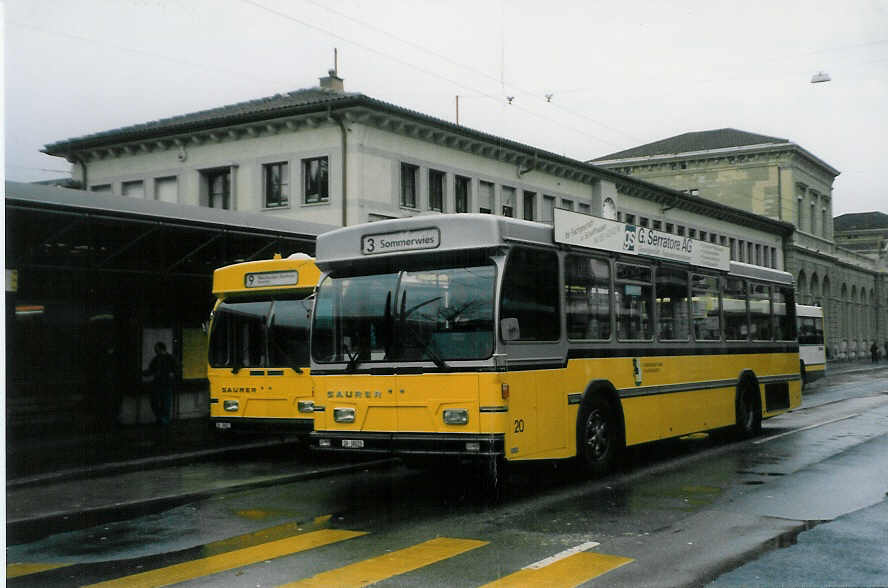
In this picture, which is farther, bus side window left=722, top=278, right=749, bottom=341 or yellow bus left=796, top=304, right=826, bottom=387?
yellow bus left=796, top=304, right=826, bottom=387

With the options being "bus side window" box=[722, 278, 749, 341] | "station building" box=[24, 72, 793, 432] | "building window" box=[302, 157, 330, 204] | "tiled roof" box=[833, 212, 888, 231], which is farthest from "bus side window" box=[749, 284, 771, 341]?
"tiled roof" box=[833, 212, 888, 231]

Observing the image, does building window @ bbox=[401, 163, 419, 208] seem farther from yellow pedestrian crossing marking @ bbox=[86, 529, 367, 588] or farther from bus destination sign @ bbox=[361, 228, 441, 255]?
yellow pedestrian crossing marking @ bbox=[86, 529, 367, 588]

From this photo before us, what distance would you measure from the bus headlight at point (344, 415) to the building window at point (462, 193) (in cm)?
2566

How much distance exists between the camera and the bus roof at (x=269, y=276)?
1457cm

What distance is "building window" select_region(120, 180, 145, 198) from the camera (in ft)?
112

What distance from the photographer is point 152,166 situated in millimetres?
34469

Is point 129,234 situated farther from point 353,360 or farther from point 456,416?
point 456,416

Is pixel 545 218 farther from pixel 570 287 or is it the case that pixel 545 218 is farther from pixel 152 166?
pixel 570 287

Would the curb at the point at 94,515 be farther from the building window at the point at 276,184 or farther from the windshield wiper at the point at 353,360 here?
the building window at the point at 276,184

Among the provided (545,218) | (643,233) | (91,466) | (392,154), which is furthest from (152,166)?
(643,233)

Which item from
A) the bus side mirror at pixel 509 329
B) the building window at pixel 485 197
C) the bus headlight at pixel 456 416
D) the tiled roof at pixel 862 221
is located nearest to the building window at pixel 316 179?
the building window at pixel 485 197

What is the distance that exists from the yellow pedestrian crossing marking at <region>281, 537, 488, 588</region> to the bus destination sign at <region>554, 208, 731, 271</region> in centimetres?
402

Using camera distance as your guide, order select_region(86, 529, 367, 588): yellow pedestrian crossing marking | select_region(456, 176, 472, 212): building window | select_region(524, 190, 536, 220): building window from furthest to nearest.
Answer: select_region(524, 190, 536, 220): building window < select_region(456, 176, 472, 212): building window < select_region(86, 529, 367, 588): yellow pedestrian crossing marking

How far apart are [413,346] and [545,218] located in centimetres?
3106
